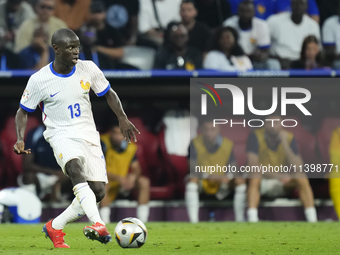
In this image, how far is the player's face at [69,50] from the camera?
4820 mm

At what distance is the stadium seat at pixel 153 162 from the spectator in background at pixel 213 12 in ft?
6.49

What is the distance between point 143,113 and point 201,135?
1136 millimetres

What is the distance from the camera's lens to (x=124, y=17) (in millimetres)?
9281

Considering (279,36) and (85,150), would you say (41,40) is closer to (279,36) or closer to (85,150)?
(279,36)

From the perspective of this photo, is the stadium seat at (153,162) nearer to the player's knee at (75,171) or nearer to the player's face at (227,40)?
the player's face at (227,40)

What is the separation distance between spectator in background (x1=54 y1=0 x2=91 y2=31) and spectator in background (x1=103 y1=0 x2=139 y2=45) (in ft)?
1.07

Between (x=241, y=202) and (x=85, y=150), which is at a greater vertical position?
(x=85, y=150)

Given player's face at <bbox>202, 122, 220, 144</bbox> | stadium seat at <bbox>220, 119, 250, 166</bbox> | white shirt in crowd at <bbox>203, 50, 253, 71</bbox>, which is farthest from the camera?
stadium seat at <bbox>220, 119, 250, 166</bbox>

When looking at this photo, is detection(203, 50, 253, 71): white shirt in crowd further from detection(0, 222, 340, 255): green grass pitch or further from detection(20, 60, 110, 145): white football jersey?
detection(20, 60, 110, 145): white football jersey

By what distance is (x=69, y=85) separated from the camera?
4.93 meters

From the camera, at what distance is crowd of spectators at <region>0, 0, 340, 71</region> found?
9.01 meters

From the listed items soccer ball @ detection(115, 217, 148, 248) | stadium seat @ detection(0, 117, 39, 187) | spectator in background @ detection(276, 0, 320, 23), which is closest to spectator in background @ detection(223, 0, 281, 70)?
spectator in background @ detection(276, 0, 320, 23)

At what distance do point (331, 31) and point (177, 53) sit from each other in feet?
7.94

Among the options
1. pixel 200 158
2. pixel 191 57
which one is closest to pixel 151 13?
pixel 191 57
